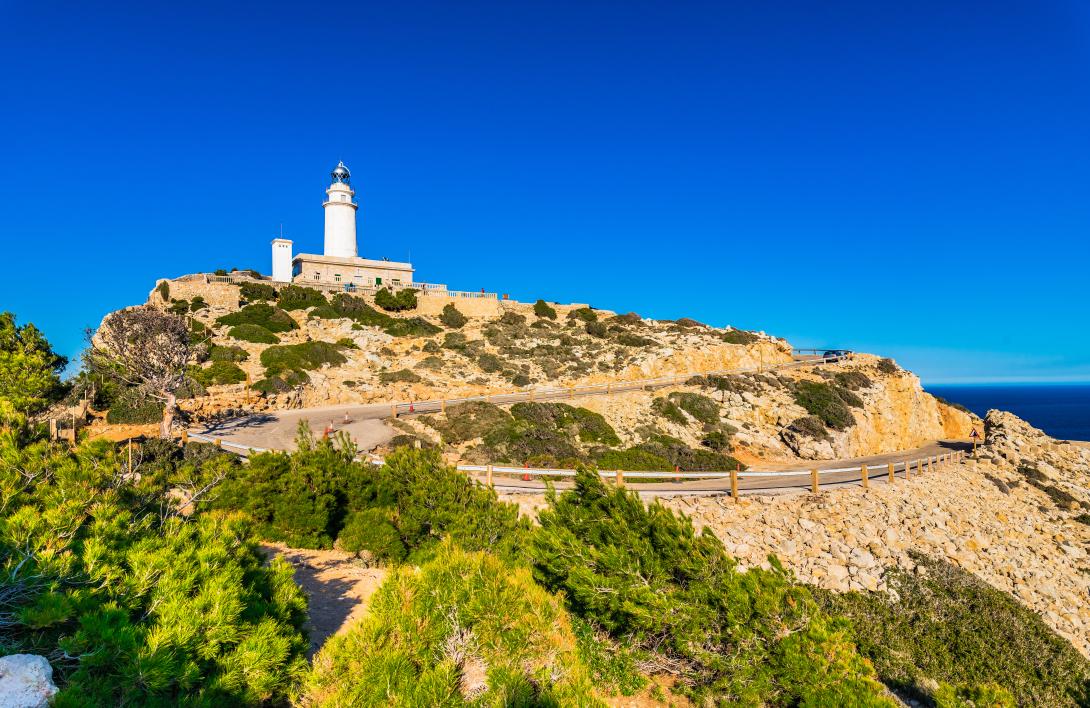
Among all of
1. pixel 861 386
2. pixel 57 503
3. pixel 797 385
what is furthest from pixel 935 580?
pixel 861 386

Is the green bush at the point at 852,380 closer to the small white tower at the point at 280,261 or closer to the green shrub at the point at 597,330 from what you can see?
the green shrub at the point at 597,330

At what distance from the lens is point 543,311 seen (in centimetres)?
5262

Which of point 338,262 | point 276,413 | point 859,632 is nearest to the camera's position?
point 859,632

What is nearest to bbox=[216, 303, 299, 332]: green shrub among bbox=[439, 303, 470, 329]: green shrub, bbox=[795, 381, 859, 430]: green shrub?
bbox=[439, 303, 470, 329]: green shrub

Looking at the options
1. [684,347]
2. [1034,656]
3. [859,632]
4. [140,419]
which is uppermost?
[684,347]

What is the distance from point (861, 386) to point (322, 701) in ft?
129

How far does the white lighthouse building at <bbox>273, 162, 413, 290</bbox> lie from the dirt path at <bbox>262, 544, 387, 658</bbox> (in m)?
43.3

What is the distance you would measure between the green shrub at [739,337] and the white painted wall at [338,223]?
137ft

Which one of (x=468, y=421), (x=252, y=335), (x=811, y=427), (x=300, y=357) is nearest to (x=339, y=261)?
(x=252, y=335)

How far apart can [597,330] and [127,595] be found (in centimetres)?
4396

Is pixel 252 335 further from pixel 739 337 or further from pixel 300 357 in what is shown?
pixel 739 337

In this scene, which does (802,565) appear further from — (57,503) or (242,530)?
(57,503)

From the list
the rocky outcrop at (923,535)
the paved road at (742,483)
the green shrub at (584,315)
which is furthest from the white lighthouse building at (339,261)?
the rocky outcrop at (923,535)

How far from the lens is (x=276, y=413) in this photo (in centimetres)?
2591
